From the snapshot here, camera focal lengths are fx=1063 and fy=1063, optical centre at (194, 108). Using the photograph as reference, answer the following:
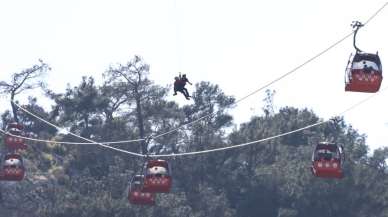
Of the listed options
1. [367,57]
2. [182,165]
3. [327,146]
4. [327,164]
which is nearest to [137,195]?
[327,146]

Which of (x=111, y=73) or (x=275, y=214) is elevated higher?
(x=111, y=73)

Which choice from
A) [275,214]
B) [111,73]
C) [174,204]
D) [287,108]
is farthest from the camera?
[287,108]

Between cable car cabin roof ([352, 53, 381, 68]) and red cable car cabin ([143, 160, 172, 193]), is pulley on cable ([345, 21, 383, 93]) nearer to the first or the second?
cable car cabin roof ([352, 53, 381, 68])

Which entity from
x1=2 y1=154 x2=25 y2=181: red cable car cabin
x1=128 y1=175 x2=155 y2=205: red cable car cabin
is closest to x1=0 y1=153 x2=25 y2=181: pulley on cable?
x1=2 y1=154 x2=25 y2=181: red cable car cabin

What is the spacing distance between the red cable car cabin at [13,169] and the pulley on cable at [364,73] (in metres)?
37.1

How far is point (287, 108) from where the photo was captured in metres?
139

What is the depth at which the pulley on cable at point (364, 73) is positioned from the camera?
3859cm

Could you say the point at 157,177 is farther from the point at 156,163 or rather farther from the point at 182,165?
the point at 182,165

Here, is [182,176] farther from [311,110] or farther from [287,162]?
[311,110]

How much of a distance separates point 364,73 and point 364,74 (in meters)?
0.05

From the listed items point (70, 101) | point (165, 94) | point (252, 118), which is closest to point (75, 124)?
point (70, 101)

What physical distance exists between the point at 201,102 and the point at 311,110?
1537 centimetres

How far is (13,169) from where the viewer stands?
71750 mm

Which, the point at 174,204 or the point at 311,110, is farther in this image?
the point at 311,110
